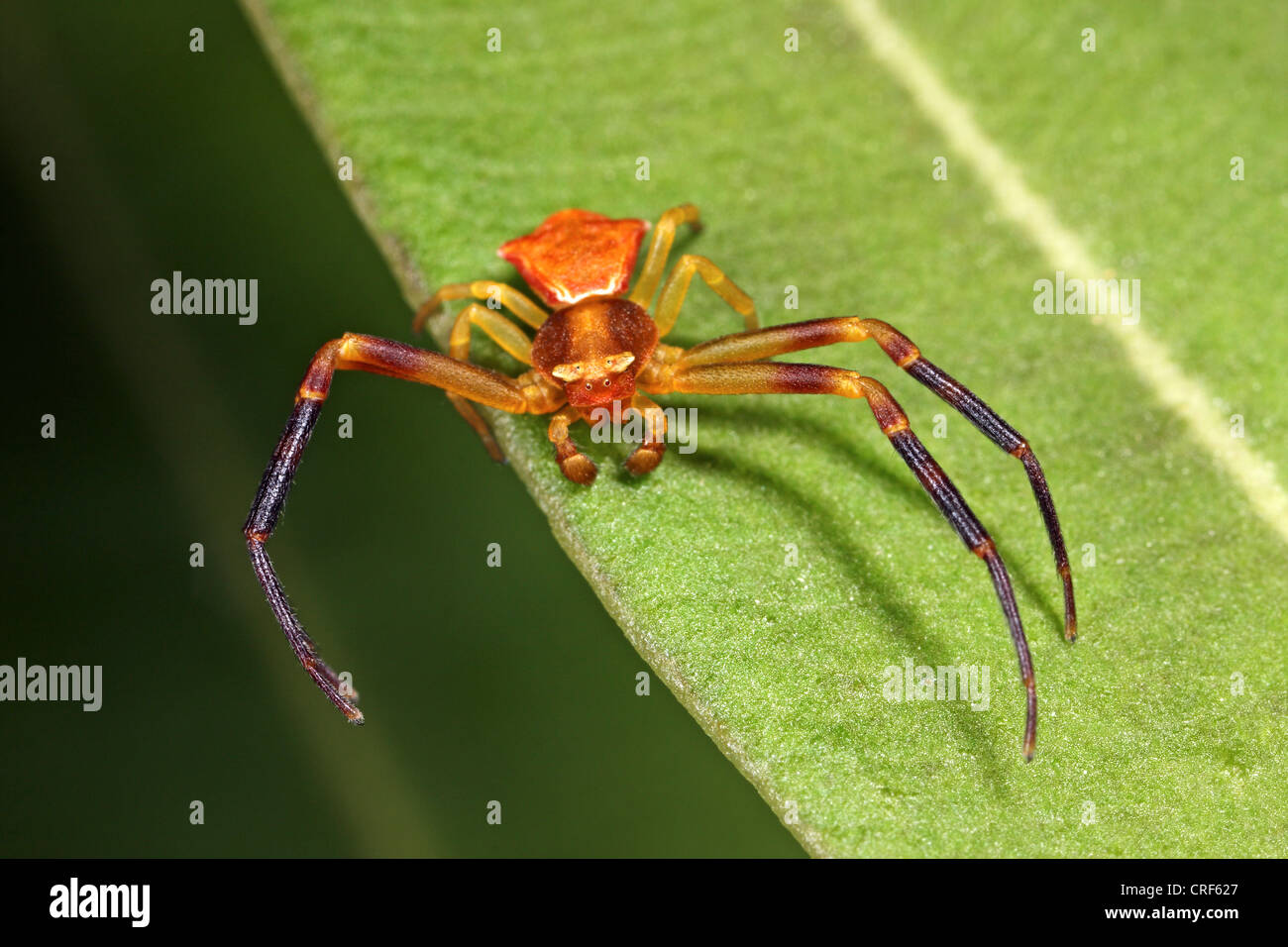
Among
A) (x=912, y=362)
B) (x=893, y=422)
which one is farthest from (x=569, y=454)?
(x=912, y=362)

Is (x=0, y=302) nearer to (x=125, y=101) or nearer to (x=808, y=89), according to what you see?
(x=125, y=101)

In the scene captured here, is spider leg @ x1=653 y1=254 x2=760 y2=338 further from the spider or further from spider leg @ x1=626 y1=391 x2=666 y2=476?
spider leg @ x1=626 y1=391 x2=666 y2=476

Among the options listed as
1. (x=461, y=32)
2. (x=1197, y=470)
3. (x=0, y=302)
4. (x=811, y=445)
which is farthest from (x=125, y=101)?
(x=1197, y=470)

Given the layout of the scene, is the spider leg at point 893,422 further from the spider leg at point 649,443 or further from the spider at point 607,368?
the spider leg at point 649,443

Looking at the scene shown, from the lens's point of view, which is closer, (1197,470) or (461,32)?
(1197,470)

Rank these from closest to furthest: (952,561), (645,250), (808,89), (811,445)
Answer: (952,561), (811,445), (808,89), (645,250)

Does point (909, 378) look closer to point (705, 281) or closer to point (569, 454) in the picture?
point (705, 281)

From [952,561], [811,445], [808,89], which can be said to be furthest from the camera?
[808,89]

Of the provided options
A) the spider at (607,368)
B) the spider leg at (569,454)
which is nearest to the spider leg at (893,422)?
the spider at (607,368)
